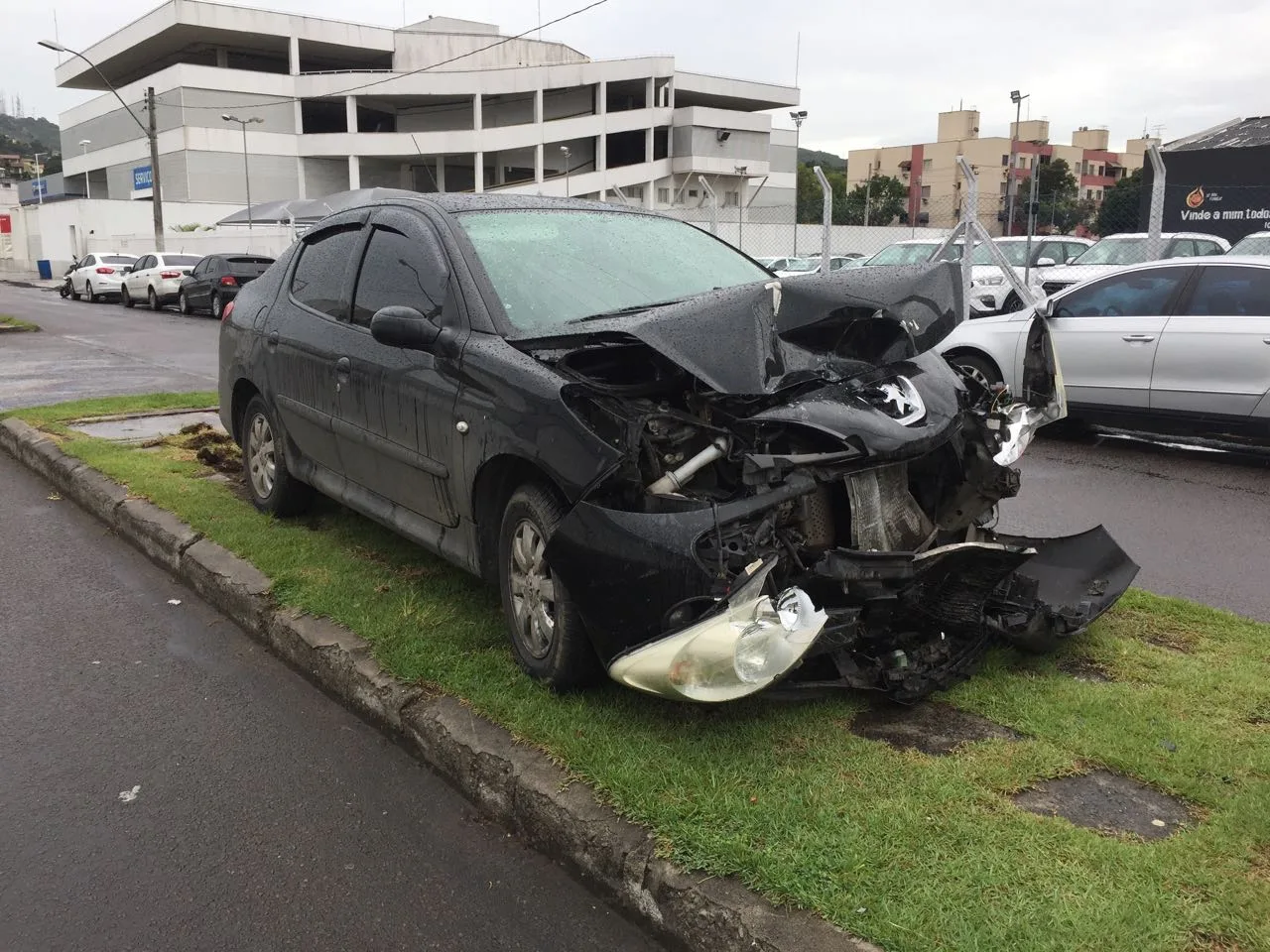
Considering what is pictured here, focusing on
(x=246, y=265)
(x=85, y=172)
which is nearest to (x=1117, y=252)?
(x=246, y=265)

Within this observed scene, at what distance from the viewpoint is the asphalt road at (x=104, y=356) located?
12328mm

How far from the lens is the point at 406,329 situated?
4.05m

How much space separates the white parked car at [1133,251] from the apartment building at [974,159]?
72650 mm

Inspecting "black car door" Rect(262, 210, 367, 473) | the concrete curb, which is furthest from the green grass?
the concrete curb

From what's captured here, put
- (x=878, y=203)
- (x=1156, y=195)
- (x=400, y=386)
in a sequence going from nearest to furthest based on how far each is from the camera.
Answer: (x=400, y=386) → (x=1156, y=195) → (x=878, y=203)

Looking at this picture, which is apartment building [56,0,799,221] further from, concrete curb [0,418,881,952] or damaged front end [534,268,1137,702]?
damaged front end [534,268,1137,702]

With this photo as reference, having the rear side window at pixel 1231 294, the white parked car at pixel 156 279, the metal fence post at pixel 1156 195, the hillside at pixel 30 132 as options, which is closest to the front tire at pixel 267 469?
the rear side window at pixel 1231 294

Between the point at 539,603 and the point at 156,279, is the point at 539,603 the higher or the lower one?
the lower one

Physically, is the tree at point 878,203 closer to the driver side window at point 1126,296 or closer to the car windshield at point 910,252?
the car windshield at point 910,252

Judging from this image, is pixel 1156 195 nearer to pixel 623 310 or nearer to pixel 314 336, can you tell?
pixel 623 310

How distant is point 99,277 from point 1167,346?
31834 mm

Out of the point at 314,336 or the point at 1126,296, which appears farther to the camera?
the point at 1126,296

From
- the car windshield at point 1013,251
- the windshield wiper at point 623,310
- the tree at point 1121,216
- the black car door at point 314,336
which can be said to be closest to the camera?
the windshield wiper at point 623,310

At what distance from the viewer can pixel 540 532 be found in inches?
145
